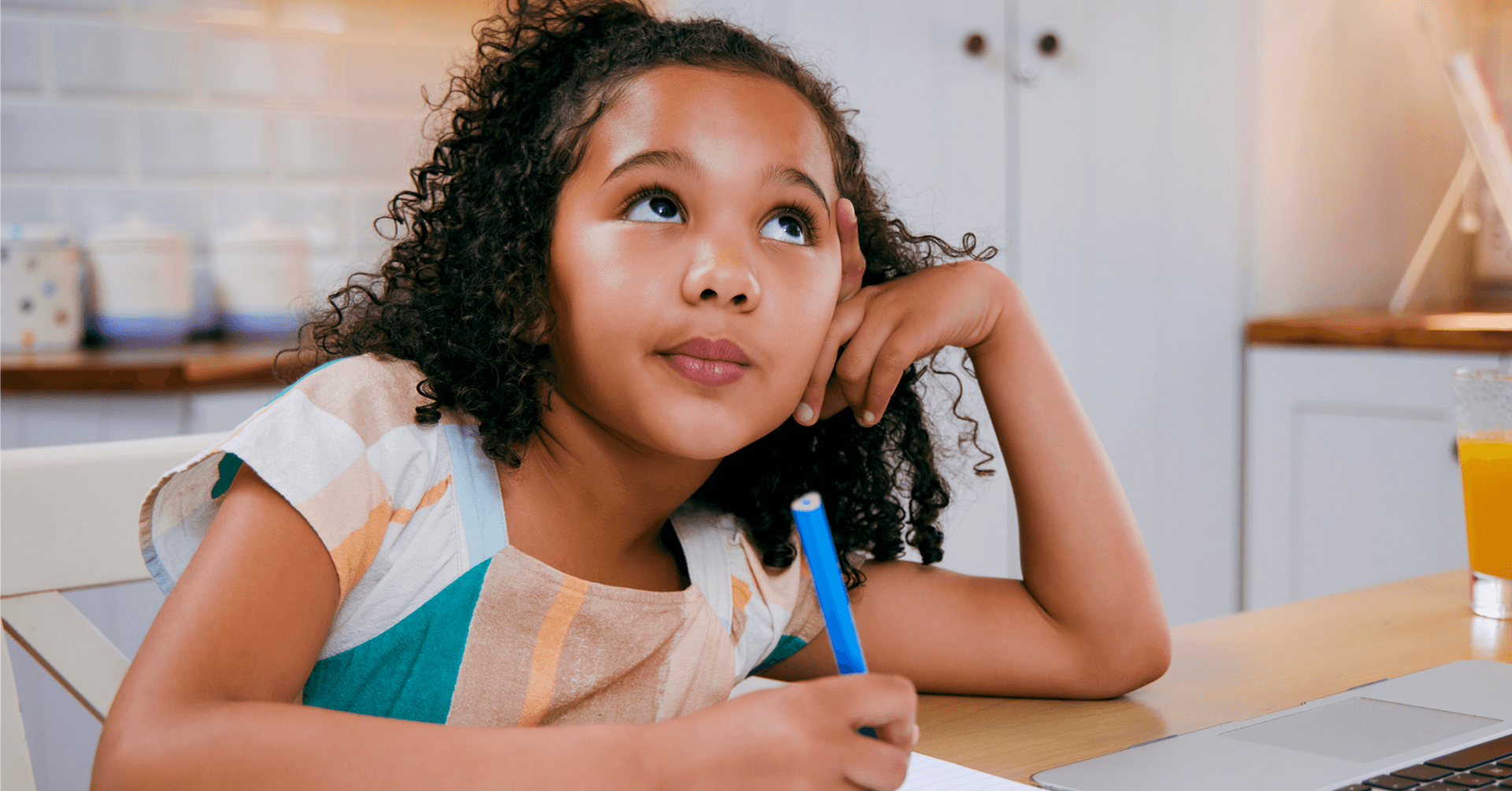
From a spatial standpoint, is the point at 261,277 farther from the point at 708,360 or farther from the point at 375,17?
the point at 708,360

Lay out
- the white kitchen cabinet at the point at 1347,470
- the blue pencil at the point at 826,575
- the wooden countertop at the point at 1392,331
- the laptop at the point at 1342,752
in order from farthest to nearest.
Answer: the white kitchen cabinet at the point at 1347,470 < the wooden countertop at the point at 1392,331 < the laptop at the point at 1342,752 < the blue pencil at the point at 826,575

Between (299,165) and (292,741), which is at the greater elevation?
(299,165)

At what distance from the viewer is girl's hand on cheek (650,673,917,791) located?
1.46ft

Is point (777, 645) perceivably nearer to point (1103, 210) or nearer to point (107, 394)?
point (107, 394)

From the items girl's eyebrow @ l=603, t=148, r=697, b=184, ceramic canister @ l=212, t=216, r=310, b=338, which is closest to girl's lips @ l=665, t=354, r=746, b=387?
girl's eyebrow @ l=603, t=148, r=697, b=184

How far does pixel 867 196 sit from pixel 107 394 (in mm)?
1103

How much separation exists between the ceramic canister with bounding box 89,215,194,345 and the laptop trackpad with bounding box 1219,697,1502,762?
1.63 meters

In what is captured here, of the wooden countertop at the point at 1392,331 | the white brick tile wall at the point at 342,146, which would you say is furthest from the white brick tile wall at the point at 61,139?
the wooden countertop at the point at 1392,331

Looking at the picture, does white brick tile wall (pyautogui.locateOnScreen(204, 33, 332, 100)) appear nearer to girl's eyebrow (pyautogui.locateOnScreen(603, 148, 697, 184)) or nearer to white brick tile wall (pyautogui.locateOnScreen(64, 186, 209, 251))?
white brick tile wall (pyautogui.locateOnScreen(64, 186, 209, 251))

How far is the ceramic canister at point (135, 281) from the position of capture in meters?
1.74

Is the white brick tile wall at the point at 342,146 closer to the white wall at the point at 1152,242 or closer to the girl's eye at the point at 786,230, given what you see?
the white wall at the point at 1152,242

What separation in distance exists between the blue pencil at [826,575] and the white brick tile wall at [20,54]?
5.94 ft

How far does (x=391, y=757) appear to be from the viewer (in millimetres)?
479

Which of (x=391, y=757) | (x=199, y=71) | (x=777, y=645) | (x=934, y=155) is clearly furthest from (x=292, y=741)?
(x=199, y=71)
